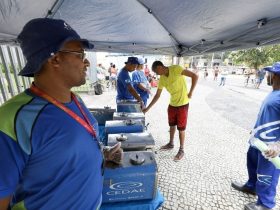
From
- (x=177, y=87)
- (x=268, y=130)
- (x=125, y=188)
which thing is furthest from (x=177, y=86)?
(x=125, y=188)

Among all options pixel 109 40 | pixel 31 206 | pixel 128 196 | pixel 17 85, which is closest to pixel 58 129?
pixel 31 206

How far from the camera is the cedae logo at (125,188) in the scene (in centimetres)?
154

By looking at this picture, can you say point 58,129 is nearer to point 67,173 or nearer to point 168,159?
point 67,173

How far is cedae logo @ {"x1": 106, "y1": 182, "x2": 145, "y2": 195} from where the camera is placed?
5.07 ft

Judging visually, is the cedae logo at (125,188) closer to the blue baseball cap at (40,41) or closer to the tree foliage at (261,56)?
the blue baseball cap at (40,41)

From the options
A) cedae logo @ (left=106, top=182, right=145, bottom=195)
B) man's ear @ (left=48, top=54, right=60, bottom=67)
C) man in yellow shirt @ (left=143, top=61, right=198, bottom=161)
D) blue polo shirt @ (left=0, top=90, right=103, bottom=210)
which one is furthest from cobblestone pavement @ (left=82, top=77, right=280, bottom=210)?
man's ear @ (left=48, top=54, right=60, bottom=67)

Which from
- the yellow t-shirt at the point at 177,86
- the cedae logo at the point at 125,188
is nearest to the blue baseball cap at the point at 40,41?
the cedae logo at the point at 125,188

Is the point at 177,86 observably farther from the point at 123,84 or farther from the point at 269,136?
the point at 269,136

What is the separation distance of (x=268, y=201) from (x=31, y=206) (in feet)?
7.78

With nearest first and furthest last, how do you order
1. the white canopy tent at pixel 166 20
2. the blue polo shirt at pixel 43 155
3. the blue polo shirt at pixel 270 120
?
the blue polo shirt at pixel 43 155 < the white canopy tent at pixel 166 20 < the blue polo shirt at pixel 270 120

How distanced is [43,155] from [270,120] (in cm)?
215

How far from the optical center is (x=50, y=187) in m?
0.83

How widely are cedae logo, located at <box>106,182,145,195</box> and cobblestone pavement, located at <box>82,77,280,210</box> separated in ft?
3.03

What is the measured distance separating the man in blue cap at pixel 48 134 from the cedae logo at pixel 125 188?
0.56 meters
